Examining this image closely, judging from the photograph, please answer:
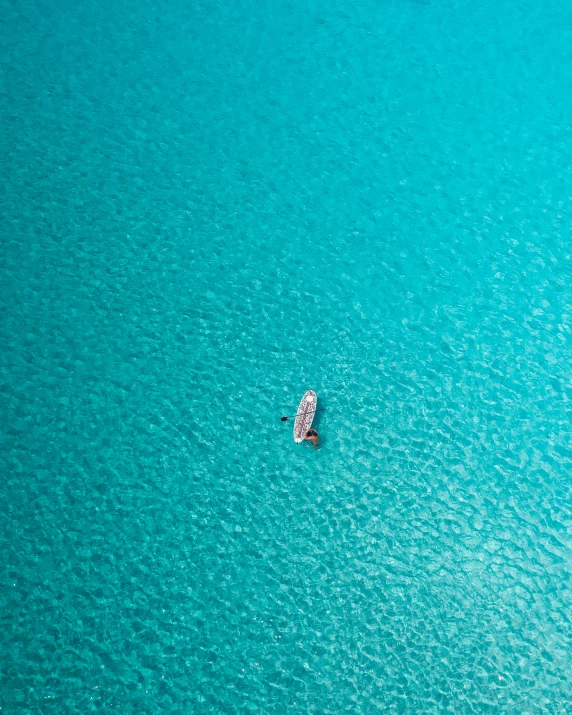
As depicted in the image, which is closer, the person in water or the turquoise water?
the turquoise water

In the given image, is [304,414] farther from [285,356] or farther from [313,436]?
[285,356]

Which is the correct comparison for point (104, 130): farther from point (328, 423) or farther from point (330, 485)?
point (330, 485)

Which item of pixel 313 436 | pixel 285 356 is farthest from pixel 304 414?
pixel 285 356

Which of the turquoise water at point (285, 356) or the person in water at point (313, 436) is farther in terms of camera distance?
the person in water at point (313, 436)

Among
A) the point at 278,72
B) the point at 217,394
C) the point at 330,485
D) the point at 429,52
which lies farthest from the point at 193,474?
the point at 429,52
